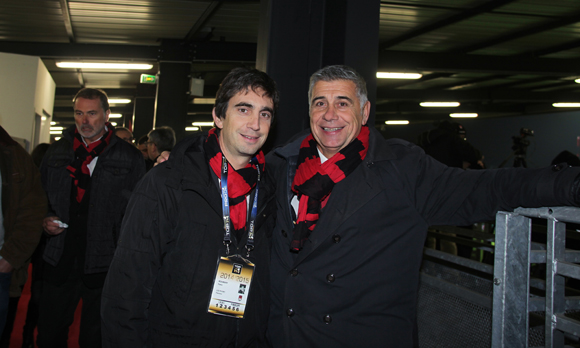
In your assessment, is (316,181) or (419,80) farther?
(419,80)

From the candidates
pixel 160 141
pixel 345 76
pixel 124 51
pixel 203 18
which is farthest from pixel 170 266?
pixel 124 51

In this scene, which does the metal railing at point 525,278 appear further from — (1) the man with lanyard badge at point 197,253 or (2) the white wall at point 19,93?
(2) the white wall at point 19,93

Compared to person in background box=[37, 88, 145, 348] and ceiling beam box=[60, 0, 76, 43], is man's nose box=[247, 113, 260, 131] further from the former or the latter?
ceiling beam box=[60, 0, 76, 43]

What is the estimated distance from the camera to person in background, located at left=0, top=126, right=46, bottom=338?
2.67m

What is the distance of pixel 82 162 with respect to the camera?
3.08 meters

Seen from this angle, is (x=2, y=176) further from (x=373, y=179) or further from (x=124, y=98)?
(x=124, y=98)

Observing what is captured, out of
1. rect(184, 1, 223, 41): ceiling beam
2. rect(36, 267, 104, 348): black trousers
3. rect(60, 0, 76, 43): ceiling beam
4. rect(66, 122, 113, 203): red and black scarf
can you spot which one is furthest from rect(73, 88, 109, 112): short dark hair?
rect(60, 0, 76, 43): ceiling beam

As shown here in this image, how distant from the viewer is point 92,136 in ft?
10.4

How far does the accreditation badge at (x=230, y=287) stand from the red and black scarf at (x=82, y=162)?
1800mm

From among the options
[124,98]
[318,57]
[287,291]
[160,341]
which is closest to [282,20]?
[318,57]

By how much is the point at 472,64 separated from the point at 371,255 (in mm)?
9897

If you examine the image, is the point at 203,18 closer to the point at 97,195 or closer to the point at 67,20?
the point at 67,20

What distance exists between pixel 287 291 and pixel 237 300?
232 mm

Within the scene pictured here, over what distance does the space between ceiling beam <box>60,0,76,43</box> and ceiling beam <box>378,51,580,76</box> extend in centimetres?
651
